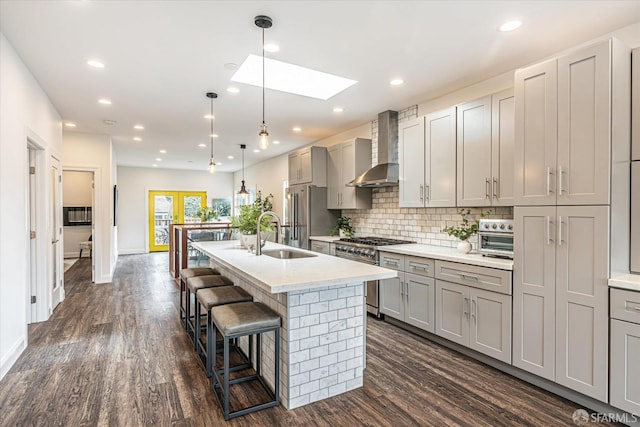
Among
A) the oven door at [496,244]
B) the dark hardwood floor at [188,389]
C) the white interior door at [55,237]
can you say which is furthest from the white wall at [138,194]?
the oven door at [496,244]

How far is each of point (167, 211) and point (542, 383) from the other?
11.2 m

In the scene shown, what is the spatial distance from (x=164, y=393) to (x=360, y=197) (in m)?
3.60

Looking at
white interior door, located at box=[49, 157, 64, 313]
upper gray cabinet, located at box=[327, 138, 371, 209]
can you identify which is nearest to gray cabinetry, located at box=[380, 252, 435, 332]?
upper gray cabinet, located at box=[327, 138, 371, 209]

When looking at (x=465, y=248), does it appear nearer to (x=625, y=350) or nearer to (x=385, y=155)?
(x=625, y=350)

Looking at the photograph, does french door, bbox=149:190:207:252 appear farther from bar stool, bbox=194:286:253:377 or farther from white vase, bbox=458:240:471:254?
white vase, bbox=458:240:471:254

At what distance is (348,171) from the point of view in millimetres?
5328

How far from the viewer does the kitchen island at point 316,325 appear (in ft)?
7.56

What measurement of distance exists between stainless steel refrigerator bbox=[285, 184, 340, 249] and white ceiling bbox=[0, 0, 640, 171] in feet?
5.23

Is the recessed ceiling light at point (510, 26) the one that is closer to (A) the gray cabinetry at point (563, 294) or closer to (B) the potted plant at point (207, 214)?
(A) the gray cabinetry at point (563, 294)

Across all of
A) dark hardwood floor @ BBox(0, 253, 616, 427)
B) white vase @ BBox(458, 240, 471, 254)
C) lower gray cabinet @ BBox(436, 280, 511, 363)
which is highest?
white vase @ BBox(458, 240, 471, 254)

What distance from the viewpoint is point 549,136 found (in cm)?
256

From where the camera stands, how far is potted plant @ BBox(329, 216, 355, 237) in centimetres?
561

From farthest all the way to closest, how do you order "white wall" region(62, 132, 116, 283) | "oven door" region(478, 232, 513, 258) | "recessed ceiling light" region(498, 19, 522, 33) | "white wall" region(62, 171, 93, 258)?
"white wall" region(62, 171, 93, 258)
"white wall" region(62, 132, 116, 283)
"oven door" region(478, 232, 513, 258)
"recessed ceiling light" region(498, 19, 522, 33)

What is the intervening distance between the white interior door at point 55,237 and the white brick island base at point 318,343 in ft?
12.2
